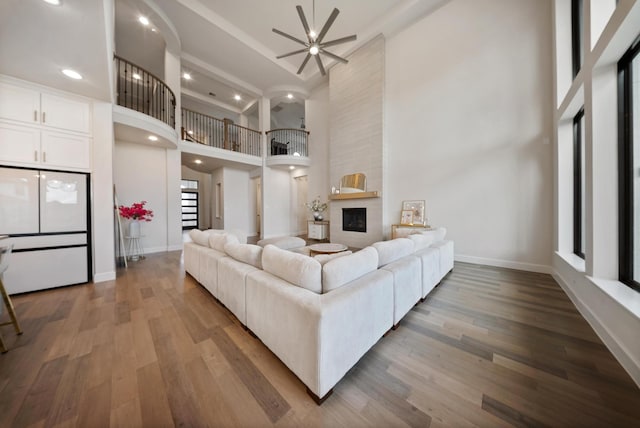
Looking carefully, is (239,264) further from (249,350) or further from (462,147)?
(462,147)

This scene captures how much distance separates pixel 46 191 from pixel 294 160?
5.45 metres

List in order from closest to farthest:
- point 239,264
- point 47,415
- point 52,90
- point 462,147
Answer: point 47,415 → point 239,264 → point 52,90 → point 462,147

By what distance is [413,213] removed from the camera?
4656mm

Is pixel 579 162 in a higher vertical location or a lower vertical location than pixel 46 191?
higher

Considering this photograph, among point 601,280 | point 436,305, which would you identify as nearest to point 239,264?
point 436,305

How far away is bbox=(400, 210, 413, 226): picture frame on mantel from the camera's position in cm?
468

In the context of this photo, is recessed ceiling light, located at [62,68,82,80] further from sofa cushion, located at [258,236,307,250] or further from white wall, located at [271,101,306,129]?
white wall, located at [271,101,306,129]

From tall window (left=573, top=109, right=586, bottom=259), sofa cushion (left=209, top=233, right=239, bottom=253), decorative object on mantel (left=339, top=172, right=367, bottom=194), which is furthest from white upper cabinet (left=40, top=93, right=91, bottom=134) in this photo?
tall window (left=573, top=109, right=586, bottom=259)

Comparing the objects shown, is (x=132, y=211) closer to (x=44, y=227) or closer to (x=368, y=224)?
(x=44, y=227)

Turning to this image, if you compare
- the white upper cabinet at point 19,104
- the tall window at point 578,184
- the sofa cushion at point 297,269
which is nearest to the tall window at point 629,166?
the tall window at point 578,184

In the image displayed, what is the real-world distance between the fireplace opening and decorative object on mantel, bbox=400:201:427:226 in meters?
1.05

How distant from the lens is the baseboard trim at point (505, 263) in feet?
10.8

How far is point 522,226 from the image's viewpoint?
3455mm

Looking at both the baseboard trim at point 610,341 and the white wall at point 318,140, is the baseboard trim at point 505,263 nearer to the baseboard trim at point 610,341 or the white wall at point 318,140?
the baseboard trim at point 610,341
